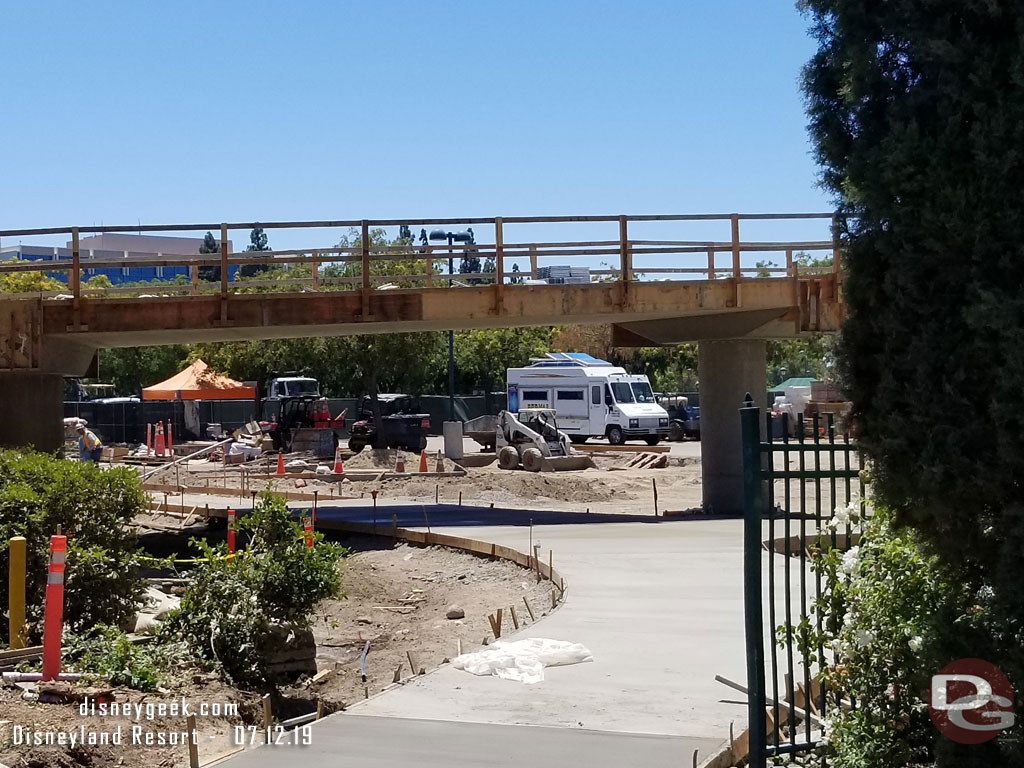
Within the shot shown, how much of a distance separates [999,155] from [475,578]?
41.4ft

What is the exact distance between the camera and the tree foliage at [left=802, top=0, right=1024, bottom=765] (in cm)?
474

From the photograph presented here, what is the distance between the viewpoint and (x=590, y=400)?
46906 millimetres

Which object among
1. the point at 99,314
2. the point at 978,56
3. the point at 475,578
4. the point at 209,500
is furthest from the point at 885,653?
the point at 209,500

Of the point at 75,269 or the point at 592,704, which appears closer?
the point at 592,704

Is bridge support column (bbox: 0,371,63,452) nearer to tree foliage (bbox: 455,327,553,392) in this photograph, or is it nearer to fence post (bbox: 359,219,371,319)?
Answer: fence post (bbox: 359,219,371,319)

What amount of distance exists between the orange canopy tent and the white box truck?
36.9ft

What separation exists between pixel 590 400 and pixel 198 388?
51.6 ft

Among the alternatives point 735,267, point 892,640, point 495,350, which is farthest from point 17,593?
point 495,350

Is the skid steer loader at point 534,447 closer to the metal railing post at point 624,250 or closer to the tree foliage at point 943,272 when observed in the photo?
the metal railing post at point 624,250

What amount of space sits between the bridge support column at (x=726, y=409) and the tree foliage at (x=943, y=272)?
18495mm

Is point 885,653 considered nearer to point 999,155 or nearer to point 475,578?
point 999,155

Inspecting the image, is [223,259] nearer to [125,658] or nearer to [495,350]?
[125,658]

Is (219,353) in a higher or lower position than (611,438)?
higher

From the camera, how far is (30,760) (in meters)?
6.78
